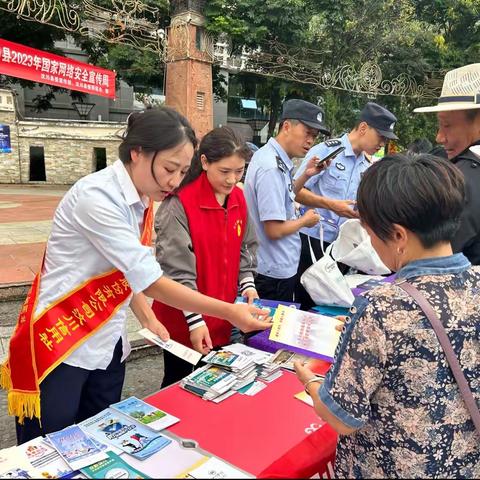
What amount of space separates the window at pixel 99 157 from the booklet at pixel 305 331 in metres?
15.6

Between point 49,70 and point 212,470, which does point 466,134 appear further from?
point 49,70

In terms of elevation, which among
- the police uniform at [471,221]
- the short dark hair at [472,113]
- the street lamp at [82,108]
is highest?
the street lamp at [82,108]

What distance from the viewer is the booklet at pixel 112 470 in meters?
1.06

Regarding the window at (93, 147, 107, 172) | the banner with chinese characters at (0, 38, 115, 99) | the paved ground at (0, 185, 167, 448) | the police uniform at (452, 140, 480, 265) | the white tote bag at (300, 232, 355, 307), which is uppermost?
the banner with chinese characters at (0, 38, 115, 99)

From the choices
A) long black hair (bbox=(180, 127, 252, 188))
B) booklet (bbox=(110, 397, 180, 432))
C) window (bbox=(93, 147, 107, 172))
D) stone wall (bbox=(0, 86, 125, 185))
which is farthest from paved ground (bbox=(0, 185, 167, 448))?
window (bbox=(93, 147, 107, 172))

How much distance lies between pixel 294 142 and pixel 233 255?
39.2 inches

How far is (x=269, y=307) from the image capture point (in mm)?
1881

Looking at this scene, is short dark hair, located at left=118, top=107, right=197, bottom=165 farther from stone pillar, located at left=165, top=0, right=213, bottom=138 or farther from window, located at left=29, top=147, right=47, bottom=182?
window, located at left=29, top=147, right=47, bottom=182

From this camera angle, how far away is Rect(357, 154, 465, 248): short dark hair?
970 millimetres

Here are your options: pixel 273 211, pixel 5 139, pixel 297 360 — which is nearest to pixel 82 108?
pixel 5 139

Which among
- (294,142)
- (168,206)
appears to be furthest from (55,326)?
(294,142)

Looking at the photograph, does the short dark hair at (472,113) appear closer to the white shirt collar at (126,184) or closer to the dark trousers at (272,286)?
the dark trousers at (272,286)

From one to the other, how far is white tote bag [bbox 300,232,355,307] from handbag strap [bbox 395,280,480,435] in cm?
117

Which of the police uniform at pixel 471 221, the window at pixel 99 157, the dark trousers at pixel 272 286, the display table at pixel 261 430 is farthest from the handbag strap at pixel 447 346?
the window at pixel 99 157
